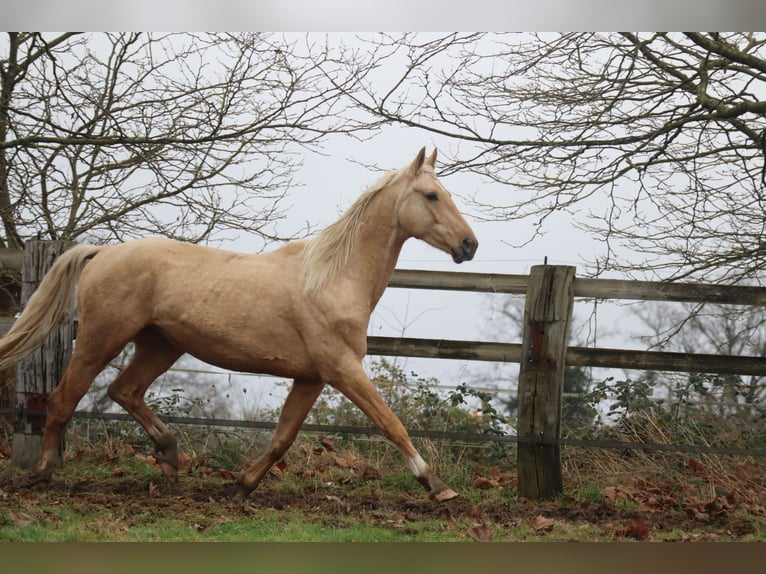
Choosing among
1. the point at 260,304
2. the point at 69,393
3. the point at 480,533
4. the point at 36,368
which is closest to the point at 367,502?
the point at 480,533

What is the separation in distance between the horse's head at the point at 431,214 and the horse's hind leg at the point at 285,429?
36.5 inches

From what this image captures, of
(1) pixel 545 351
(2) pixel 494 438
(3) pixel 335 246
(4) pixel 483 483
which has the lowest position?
(4) pixel 483 483

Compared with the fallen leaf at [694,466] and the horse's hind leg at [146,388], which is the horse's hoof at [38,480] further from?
the fallen leaf at [694,466]

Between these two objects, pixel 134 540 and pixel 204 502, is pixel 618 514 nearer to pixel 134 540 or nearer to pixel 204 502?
pixel 204 502

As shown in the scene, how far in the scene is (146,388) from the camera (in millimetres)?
4277

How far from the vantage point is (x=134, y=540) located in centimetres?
363


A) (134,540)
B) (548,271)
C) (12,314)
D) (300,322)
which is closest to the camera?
(134,540)

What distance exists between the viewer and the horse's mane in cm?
396

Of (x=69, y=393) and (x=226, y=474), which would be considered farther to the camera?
(x=226, y=474)

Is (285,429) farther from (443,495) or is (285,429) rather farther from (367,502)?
(443,495)

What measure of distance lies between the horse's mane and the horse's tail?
1.13 meters

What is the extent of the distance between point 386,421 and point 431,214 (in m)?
0.96
